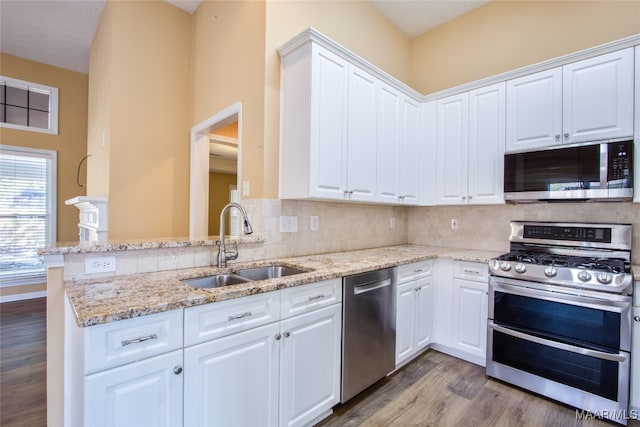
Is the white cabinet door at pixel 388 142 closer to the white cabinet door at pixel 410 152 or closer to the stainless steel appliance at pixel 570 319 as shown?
the white cabinet door at pixel 410 152

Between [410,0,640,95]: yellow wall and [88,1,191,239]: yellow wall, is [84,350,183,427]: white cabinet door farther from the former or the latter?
[410,0,640,95]: yellow wall

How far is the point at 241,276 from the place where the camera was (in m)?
1.99

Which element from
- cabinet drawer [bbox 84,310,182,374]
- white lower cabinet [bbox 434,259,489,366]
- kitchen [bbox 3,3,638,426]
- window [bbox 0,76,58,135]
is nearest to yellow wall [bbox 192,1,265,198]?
Result: kitchen [bbox 3,3,638,426]

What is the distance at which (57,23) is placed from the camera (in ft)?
11.9

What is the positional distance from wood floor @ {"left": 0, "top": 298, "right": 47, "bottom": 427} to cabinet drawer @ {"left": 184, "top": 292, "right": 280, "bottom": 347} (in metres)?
1.49

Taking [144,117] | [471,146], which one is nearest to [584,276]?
[471,146]

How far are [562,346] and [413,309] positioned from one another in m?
0.97

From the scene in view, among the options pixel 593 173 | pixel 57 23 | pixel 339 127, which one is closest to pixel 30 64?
pixel 57 23

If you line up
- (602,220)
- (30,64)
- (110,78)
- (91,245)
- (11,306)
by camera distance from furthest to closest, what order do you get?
(30,64), (11,306), (110,78), (602,220), (91,245)

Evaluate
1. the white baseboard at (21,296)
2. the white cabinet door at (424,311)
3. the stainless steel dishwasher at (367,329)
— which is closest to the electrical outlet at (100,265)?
the stainless steel dishwasher at (367,329)

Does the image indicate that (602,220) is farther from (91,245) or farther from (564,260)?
(91,245)

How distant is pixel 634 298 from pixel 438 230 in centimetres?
171

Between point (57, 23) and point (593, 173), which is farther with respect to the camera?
point (57, 23)

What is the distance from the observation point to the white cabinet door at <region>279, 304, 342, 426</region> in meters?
1.62
